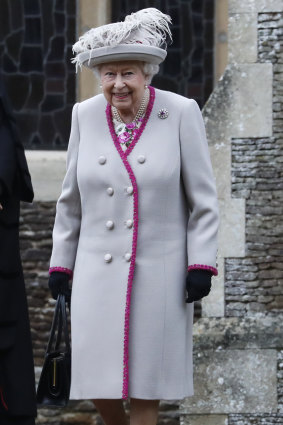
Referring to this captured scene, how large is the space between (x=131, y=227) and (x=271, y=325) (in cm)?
212

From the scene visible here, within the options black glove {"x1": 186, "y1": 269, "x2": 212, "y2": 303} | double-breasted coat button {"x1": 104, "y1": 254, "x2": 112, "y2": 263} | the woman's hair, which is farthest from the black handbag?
Answer: the woman's hair

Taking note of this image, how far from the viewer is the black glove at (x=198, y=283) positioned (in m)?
4.85

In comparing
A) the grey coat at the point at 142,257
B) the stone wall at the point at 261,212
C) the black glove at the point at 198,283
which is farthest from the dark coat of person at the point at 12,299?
the stone wall at the point at 261,212

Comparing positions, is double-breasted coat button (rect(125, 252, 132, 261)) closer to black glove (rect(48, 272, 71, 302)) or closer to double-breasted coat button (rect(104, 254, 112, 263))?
double-breasted coat button (rect(104, 254, 112, 263))

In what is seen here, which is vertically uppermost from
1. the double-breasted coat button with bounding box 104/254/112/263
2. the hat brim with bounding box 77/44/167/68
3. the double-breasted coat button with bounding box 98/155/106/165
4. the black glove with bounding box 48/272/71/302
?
the hat brim with bounding box 77/44/167/68

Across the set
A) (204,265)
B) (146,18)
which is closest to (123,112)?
(146,18)

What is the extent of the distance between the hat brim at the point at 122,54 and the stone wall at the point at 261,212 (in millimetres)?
2028

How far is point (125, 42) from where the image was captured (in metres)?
4.89

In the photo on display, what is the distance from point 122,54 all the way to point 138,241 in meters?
0.72

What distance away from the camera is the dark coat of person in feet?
17.7

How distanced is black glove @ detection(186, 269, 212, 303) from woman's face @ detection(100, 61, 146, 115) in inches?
27.4

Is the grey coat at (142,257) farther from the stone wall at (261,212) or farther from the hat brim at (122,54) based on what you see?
the stone wall at (261,212)

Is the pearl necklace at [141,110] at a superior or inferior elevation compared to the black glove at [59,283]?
superior

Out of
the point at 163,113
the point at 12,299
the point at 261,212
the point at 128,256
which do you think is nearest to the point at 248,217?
the point at 261,212
